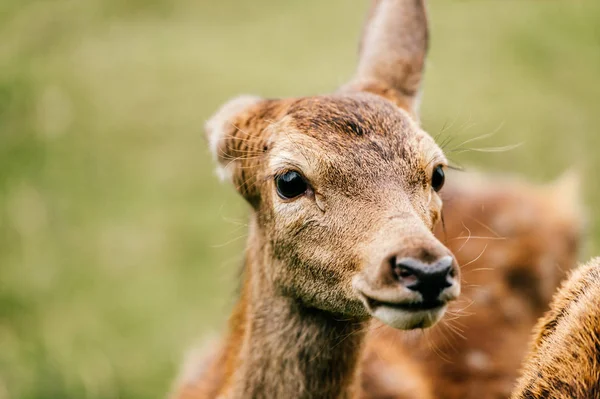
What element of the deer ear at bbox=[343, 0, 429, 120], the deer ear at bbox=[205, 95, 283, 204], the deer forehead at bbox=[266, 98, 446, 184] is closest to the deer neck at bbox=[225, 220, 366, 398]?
the deer ear at bbox=[205, 95, 283, 204]

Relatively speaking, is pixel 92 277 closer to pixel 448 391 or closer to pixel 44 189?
pixel 44 189

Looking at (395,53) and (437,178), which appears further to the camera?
(395,53)

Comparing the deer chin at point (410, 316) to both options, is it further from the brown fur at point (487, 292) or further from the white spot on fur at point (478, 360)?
the white spot on fur at point (478, 360)

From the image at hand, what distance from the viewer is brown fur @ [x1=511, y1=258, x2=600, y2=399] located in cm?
193

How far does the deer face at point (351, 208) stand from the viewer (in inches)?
85.9

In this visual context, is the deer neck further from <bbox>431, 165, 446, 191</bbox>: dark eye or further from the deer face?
<bbox>431, 165, 446, 191</bbox>: dark eye

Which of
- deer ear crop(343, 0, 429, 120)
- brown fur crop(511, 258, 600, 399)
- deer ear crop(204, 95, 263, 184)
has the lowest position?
brown fur crop(511, 258, 600, 399)

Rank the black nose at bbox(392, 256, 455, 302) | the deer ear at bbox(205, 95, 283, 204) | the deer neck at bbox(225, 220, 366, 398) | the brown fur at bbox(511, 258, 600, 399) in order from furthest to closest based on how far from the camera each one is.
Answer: the deer ear at bbox(205, 95, 283, 204)
the deer neck at bbox(225, 220, 366, 398)
the black nose at bbox(392, 256, 455, 302)
the brown fur at bbox(511, 258, 600, 399)

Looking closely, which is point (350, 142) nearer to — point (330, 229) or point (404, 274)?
point (330, 229)

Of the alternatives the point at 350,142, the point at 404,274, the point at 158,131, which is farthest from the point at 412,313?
the point at 158,131

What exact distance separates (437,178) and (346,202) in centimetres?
43

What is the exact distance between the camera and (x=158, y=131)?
8.41m

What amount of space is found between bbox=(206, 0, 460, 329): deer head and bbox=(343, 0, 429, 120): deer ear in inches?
3.0

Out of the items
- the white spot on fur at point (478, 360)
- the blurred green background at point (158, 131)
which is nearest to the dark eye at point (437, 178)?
the blurred green background at point (158, 131)
